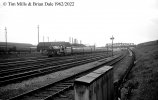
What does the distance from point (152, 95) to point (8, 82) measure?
308 inches

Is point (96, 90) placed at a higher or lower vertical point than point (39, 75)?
higher

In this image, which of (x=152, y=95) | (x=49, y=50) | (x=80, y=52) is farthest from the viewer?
(x=80, y=52)

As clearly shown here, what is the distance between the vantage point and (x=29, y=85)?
26.0 feet

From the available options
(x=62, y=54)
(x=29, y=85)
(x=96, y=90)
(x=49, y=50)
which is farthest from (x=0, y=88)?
(x=62, y=54)

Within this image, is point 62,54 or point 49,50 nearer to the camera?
point 49,50

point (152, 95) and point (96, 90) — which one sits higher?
point (96, 90)

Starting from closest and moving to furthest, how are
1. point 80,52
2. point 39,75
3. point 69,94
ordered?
point 69,94
point 39,75
point 80,52

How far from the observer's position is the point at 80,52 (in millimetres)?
37031

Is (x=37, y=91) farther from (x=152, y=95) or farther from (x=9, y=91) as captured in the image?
(x=152, y=95)

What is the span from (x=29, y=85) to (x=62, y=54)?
1905 centimetres

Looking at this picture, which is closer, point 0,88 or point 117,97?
point 117,97

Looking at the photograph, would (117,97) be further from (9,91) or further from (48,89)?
(9,91)

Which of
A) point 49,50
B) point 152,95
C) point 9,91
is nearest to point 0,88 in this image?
point 9,91

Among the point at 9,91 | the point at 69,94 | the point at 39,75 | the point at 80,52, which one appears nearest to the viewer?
the point at 69,94
